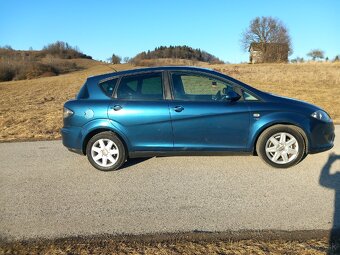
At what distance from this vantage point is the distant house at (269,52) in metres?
69.2

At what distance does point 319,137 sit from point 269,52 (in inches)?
2719

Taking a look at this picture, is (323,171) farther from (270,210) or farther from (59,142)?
(59,142)

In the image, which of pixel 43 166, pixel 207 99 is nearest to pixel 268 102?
pixel 207 99

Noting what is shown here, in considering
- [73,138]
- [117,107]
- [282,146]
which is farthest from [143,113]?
[282,146]

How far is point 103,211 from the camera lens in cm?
411

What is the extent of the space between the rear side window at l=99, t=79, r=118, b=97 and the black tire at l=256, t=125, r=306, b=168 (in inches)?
95.9

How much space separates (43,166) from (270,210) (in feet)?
12.5

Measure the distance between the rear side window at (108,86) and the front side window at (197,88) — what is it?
95 cm

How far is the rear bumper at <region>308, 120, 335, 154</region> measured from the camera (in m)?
5.46

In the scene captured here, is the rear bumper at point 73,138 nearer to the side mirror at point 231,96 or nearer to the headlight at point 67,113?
the headlight at point 67,113

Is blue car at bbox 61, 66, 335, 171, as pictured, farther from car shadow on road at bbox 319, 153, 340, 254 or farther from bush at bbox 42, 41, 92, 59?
bush at bbox 42, 41, 92, 59

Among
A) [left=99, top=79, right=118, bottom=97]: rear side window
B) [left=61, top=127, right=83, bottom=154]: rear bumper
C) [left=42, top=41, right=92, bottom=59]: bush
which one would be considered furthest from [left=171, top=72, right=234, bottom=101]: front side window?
[left=42, top=41, right=92, bottom=59]: bush

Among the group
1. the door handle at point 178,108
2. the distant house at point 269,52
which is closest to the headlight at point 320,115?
the door handle at point 178,108

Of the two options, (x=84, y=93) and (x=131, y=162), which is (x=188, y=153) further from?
(x=84, y=93)
